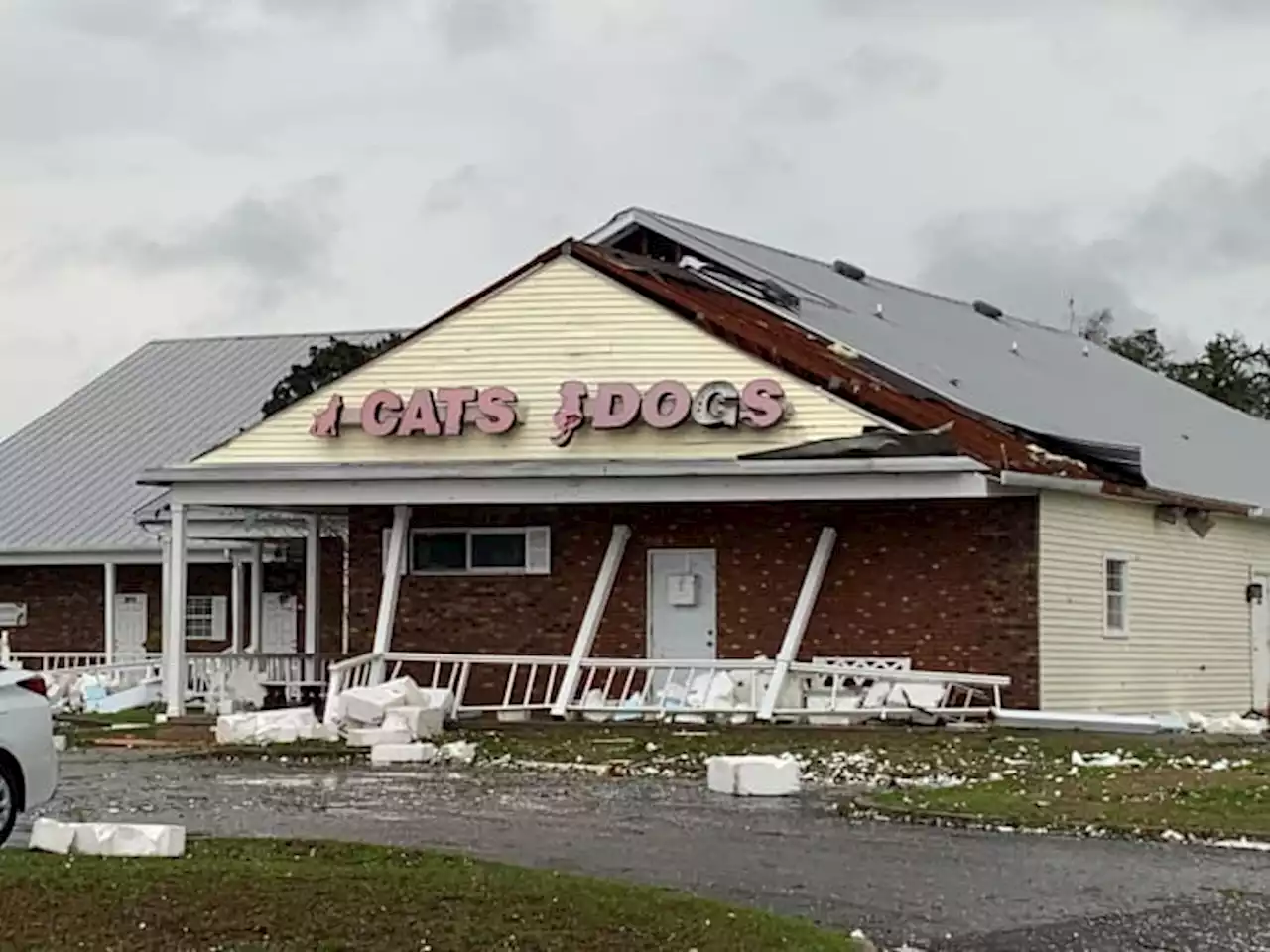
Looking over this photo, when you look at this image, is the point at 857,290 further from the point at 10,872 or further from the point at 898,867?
the point at 10,872

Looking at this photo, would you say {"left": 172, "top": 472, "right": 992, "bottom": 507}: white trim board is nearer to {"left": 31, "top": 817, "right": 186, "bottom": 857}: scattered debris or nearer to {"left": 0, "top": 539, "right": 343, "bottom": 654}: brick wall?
{"left": 0, "top": 539, "right": 343, "bottom": 654}: brick wall

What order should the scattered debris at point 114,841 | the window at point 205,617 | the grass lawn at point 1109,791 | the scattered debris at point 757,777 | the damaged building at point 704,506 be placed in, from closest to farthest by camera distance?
the scattered debris at point 114,841
the grass lawn at point 1109,791
the scattered debris at point 757,777
the damaged building at point 704,506
the window at point 205,617

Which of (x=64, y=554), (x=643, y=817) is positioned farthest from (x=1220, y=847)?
(x=64, y=554)

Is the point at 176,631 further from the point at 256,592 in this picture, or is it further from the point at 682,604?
the point at 256,592

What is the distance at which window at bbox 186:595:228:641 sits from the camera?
39.3 meters

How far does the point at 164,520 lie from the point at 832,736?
14.0 metres

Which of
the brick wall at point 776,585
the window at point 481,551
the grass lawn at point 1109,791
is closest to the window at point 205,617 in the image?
the brick wall at point 776,585

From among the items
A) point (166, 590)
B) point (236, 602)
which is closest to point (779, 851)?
point (166, 590)

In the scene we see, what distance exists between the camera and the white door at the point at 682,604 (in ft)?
93.8

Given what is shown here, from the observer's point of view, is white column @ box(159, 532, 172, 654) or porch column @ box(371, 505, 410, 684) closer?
porch column @ box(371, 505, 410, 684)

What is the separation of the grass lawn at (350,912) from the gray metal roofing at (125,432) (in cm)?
2749

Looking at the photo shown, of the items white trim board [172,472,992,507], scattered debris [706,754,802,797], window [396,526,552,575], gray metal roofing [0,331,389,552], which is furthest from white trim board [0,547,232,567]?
scattered debris [706,754,802,797]

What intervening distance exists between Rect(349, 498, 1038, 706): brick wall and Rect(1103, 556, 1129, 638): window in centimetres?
240

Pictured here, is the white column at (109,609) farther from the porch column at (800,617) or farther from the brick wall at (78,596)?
the porch column at (800,617)
